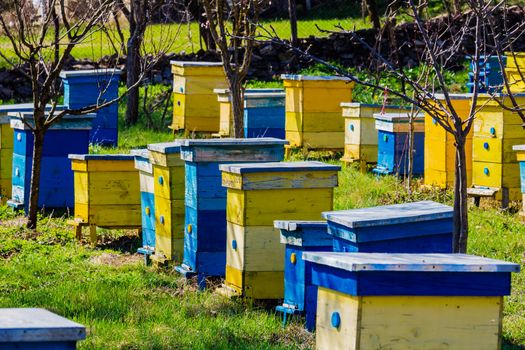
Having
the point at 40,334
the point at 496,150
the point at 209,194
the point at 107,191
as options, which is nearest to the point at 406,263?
the point at 40,334

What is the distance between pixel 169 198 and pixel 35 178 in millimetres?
2185

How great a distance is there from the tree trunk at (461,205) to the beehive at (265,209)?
114 cm

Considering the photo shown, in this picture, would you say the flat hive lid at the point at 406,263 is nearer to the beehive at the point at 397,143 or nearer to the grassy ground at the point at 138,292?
the grassy ground at the point at 138,292

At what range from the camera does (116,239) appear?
29.2 ft

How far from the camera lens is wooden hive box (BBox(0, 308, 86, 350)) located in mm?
3201

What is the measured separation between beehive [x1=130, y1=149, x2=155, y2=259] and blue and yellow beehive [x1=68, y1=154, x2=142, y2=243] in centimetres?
56

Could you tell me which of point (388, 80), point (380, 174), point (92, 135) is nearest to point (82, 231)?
point (380, 174)

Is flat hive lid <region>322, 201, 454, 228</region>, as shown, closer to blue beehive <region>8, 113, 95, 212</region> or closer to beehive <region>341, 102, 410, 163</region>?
blue beehive <region>8, 113, 95, 212</region>

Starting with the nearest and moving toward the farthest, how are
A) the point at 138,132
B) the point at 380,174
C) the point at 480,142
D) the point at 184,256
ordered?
the point at 184,256
the point at 480,142
the point at 380,174
the point at 138,132

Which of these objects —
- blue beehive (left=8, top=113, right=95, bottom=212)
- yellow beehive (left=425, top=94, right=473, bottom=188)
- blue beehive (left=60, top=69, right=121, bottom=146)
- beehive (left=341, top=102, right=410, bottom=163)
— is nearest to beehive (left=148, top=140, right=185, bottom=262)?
blue beehive (left=8, top=113, right=95, bottom=212)

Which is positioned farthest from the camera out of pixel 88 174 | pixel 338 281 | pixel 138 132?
pixel 138 132

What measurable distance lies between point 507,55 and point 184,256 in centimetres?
683

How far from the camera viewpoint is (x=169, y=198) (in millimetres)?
7254

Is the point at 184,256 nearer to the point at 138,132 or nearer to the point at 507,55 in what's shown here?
the point at 507,55
